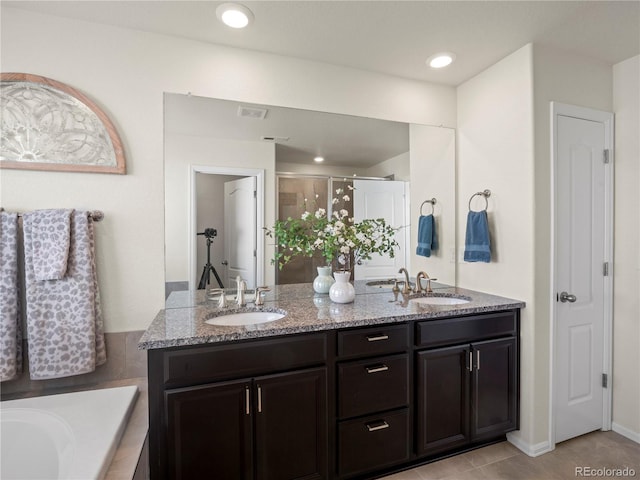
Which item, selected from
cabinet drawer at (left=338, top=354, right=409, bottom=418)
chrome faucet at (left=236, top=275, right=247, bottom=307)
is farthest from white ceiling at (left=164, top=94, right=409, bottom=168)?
cabinet drawer at (left=338, top=354, right=409, bottom=418)

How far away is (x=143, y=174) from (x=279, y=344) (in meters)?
1.19

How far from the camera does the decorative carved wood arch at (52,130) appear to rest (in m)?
1.61

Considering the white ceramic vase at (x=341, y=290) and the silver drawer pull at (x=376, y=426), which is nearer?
the silver drawer pull at (x=376, y=426)

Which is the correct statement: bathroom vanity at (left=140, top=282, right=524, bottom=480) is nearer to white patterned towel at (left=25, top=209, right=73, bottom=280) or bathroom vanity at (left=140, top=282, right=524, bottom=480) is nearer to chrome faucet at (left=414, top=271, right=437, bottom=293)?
chrome faucet at (left=414, top=271, right=437, bottom=293)

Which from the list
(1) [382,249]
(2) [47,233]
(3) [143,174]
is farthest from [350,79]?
(2) [47,233]

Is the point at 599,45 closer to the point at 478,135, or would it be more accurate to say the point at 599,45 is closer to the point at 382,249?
the point at 478,135

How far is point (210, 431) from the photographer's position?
1433mm

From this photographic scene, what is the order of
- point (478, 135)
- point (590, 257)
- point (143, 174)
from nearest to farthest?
point (143, 174) → point (590, 257) → point (478, 135)

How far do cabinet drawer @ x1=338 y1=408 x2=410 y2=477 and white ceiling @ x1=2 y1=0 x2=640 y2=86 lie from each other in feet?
6.89

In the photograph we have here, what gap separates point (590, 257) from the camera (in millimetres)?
2164

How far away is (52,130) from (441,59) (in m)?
2.28

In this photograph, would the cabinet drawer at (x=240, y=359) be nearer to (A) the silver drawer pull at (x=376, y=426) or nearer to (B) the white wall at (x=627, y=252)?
(A) the silver drawer pull at (x=376, y=426)

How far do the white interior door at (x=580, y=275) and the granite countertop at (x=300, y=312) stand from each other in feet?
1.44

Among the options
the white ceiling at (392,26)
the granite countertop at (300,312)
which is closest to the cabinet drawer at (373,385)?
the granite countertop at (300,312)
